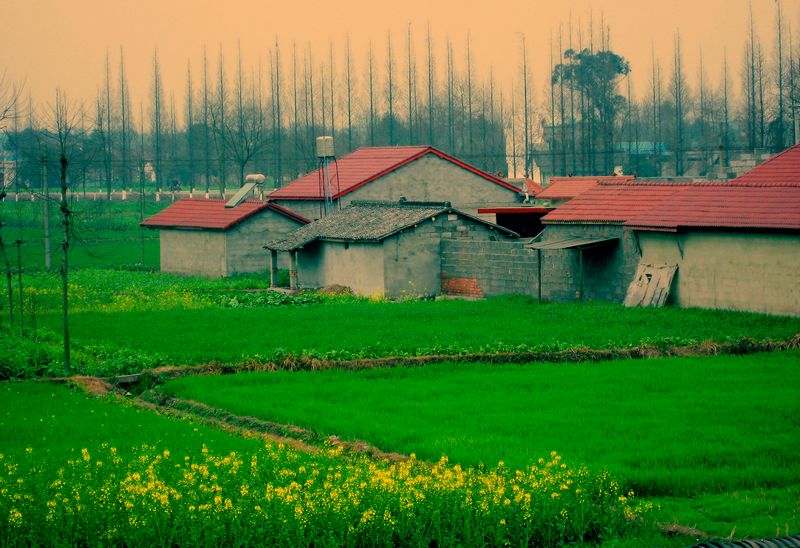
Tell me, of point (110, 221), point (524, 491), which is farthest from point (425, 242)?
point (110, 221)

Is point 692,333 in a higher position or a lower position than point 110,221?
lower

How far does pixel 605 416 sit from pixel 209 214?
109ft

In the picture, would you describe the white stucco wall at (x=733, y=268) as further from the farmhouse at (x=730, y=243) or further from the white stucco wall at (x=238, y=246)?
the white stucco wall at (x=238, y=246)

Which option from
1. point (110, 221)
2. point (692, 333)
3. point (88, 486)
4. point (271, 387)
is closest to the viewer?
point (88, 486)

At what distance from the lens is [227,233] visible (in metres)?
45.8

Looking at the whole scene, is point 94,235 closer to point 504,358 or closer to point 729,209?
point 729,209

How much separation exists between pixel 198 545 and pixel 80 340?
17.2m

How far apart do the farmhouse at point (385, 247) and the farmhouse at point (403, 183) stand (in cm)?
809

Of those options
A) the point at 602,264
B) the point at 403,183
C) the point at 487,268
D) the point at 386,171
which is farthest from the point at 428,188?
the point at 602,264

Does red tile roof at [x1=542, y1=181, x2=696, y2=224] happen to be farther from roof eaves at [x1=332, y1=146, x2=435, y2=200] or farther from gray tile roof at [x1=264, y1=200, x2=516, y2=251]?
roof eaves at [x1=332, y1=146, x2=435, y2=200]

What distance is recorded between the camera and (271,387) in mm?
20047

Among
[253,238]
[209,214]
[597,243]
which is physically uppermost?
[209,214]

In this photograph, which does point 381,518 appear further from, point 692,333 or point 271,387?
point 692,333

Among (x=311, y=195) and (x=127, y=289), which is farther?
(x=311, y=195)
